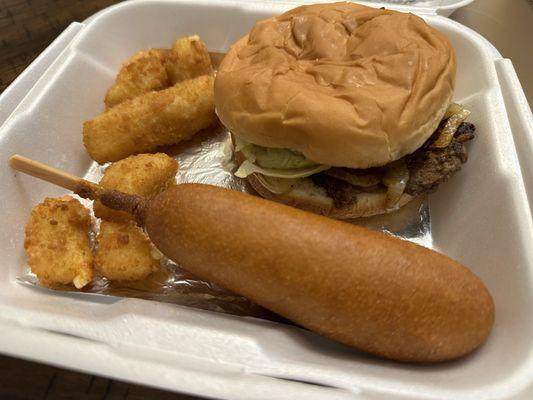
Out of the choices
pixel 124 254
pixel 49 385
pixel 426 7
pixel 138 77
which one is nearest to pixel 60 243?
pixel 124 254

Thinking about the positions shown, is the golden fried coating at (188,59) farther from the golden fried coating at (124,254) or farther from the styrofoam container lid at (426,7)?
the golden fried coating at (124,254)

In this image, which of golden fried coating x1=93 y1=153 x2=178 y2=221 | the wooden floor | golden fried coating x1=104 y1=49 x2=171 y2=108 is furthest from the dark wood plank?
the wooden floor

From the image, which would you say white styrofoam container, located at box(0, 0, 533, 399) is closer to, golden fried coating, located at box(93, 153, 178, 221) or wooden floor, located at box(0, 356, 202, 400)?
wooden floor, located at box(0, 356, 202, 400)

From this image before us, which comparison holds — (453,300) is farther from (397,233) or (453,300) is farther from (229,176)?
(229,176)

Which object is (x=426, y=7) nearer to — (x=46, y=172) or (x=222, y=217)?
(x=222, y=217)

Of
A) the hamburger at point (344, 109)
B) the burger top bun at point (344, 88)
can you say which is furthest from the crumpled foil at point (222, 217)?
the burger top bun at point (344, 88)
